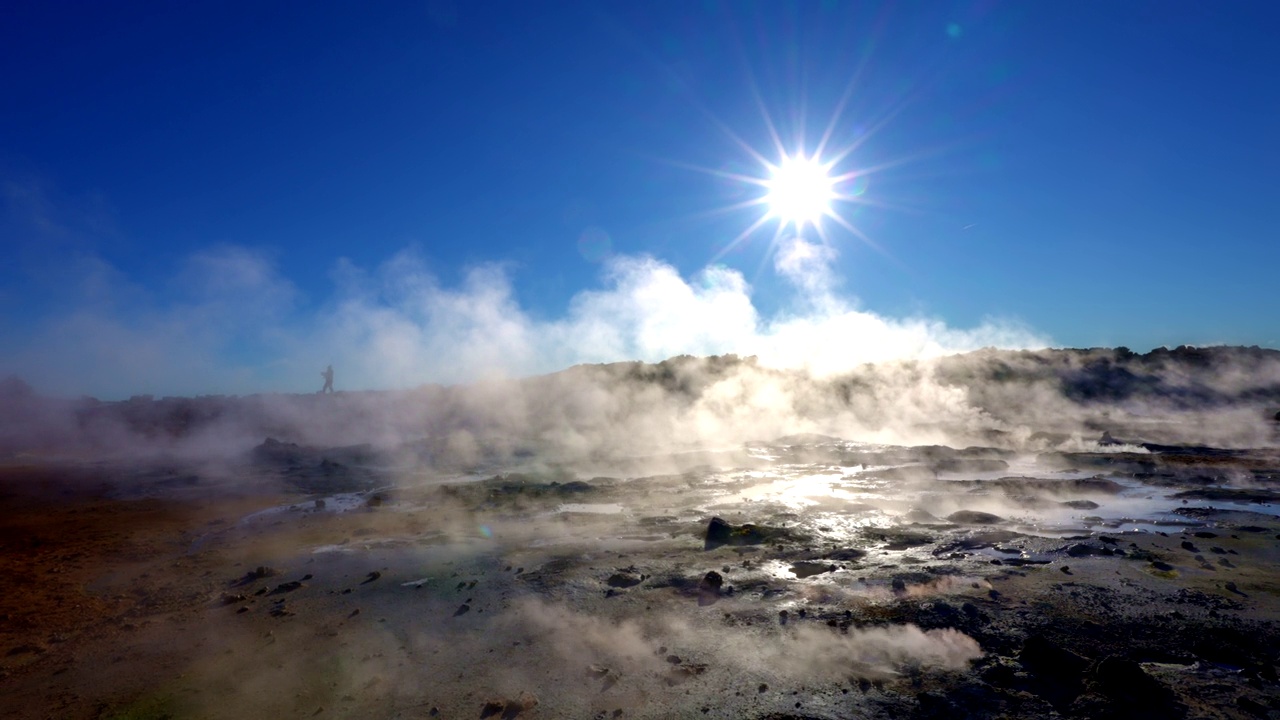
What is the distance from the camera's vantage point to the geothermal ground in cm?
454

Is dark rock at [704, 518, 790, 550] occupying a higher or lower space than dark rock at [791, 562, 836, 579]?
higher

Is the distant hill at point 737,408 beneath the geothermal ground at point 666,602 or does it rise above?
above

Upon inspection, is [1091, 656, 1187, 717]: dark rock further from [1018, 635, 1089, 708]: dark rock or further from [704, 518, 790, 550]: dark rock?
[704, 518, 790, 550]: dark rock

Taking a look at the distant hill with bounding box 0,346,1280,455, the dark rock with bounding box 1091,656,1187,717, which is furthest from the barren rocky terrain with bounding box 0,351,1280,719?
the distant hill with bounding box 0,346,1280,455

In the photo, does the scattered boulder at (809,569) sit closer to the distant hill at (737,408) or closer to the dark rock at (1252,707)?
the dark rock at (1252,707)

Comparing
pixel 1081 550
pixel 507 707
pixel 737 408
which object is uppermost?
pixel 737 408

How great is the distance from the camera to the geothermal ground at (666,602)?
4543 millimetres

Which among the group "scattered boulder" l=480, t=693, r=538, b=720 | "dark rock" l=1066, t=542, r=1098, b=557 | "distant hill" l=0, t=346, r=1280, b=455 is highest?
"distant hill" l=0, t=346, r=1280, b=455

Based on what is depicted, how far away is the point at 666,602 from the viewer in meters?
6.52

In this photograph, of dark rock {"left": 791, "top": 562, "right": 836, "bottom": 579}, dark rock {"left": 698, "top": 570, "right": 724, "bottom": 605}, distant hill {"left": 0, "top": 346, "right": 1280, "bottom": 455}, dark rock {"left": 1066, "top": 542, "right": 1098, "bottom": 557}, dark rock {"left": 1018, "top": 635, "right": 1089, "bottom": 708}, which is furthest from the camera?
distant hill {"left": 0, "top": 346, "right": 1280, "bottom": 455}

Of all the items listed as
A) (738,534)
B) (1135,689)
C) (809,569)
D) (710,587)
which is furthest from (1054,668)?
(738,534)

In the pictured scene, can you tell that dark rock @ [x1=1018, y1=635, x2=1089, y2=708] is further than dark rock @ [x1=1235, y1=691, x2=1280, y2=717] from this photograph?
Yes

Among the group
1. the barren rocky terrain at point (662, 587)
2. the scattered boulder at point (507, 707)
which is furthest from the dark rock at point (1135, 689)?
the scattered boulder at point (507, 707)

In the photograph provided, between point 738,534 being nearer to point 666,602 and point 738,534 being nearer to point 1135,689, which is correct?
point 666,602
